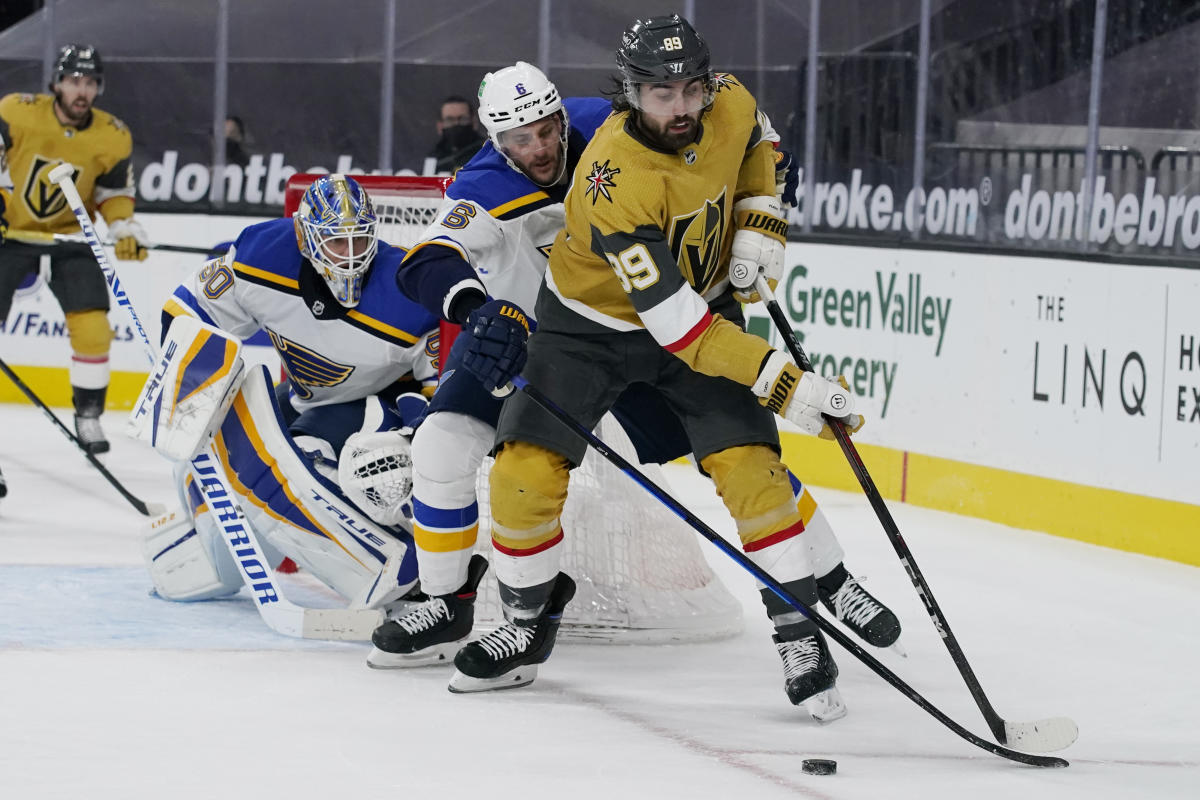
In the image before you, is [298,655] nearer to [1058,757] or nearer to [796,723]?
[796,723]

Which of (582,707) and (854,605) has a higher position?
(854,605)

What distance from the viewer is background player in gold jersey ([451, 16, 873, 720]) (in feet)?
9.85

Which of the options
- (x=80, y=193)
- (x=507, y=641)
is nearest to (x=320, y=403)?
(x=507, y=641)

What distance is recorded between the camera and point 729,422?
3.13m

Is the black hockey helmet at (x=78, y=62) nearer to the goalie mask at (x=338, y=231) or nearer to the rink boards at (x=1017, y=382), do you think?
the rink boards at (x=1017, y=382)

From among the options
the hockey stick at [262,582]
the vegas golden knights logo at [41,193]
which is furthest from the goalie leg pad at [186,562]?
the vegas golden knights logo at [41,193]

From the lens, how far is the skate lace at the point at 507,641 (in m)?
3.28

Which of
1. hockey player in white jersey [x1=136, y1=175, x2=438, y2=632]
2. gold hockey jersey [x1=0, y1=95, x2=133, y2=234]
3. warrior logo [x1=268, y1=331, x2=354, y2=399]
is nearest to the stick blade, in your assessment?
hockey player in white jersey [x1=136, y1=175, x2=438, y2=632]

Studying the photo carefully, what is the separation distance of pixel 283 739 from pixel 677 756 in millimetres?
634

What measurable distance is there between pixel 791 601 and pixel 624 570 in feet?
2.67

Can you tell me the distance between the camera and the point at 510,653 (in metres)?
3.29

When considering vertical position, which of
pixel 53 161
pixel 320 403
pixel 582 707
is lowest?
pixel 582 707

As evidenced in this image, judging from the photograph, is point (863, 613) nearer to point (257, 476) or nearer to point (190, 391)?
point (257, 476)

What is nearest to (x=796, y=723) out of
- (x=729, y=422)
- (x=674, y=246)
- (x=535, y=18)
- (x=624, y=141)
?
(x=729, y=422)
